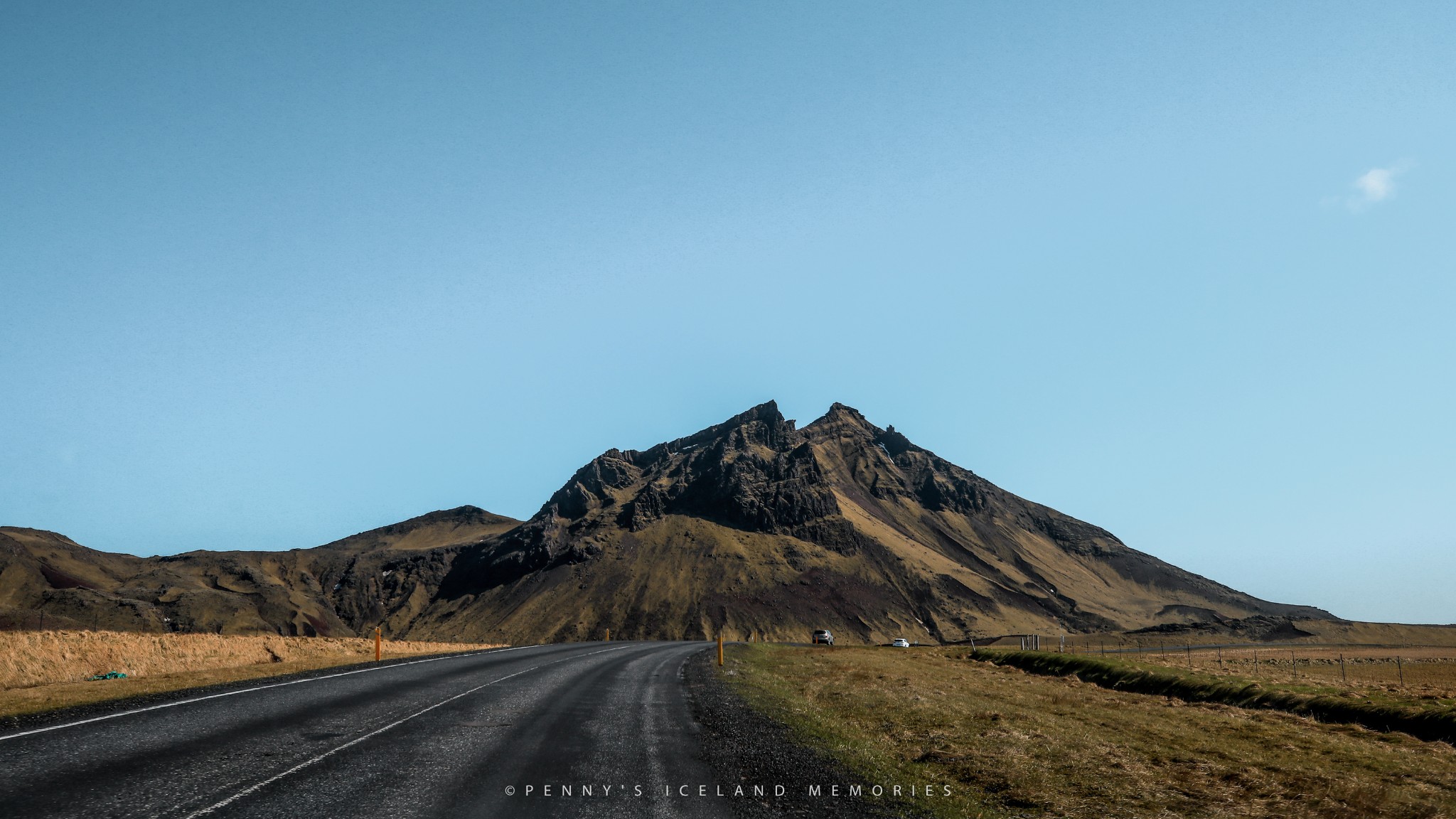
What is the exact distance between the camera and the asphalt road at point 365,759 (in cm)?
1049

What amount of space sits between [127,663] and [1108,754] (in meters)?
29.9

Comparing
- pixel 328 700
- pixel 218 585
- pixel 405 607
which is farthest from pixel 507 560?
pixel 328 700

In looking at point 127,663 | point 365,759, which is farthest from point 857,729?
point 127,663

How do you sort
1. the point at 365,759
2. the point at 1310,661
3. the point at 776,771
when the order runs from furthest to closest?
1. the point at 1310,661
2. the point at 776,771
3. the point at 365,759

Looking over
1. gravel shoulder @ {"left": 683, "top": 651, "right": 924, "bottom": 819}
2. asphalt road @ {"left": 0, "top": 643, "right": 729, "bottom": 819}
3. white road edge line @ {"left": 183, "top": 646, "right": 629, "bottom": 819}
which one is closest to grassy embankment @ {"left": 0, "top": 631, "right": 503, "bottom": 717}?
asphalt road @ {"left": 0, "top": 643, "right": 729, "bottom": 819}

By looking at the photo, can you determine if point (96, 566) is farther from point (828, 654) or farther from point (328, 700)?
point (328, 700)

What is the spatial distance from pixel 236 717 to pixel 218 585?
14764 cm

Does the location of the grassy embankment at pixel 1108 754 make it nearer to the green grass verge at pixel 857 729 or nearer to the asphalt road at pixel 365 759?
the green grass verge at pixel 857 729

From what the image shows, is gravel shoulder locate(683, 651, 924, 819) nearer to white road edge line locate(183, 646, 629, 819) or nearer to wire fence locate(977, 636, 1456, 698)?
white road edge line locate(183, 646, 629, 819)

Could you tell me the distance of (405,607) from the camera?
196 metres

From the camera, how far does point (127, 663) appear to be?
2788 cm

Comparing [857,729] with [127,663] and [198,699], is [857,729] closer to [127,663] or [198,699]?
[198,699]

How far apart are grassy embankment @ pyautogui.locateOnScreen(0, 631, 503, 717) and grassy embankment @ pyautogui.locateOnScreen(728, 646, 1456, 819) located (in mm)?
16460

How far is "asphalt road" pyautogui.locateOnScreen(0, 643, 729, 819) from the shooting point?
10.5 metres
